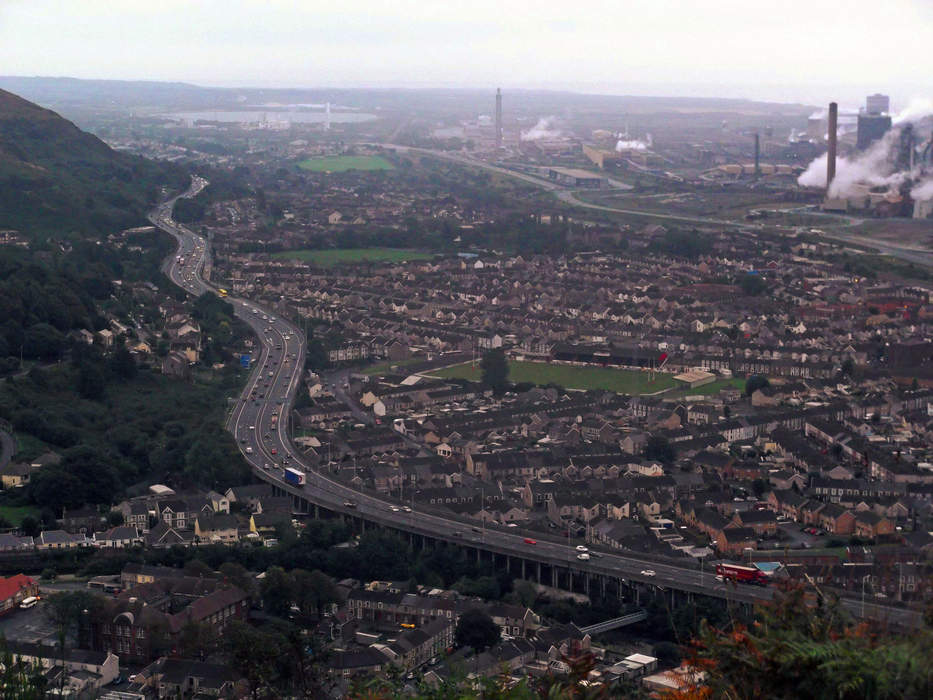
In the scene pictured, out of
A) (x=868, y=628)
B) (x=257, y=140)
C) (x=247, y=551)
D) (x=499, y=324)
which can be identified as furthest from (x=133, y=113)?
(x=868, y=628)

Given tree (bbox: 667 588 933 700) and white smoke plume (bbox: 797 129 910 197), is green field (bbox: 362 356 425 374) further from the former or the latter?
white smoke plume (bbox: 797 129 910 197)

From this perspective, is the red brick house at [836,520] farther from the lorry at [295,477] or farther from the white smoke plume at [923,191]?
the white smoke plume at [923,191]

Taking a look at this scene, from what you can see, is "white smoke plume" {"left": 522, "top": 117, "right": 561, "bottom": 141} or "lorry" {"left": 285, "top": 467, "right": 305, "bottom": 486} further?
"white smoke plume" {"left": 522, "top": 117, "right": 561, "bottom": 141}

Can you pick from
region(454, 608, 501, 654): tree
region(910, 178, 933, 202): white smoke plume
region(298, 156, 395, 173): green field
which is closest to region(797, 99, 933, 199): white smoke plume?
region(910, 178, 933, 202): white smoke plume

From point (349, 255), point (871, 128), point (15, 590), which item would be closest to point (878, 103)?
point (871, 128)

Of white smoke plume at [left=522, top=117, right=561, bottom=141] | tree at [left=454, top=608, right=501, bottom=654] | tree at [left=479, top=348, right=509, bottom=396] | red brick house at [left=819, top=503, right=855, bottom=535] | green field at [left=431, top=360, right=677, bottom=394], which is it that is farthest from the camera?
white smoke plume at [left=522, top=117, right=561, bottom=141]

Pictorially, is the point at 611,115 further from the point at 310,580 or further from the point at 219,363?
the point at 310,580
